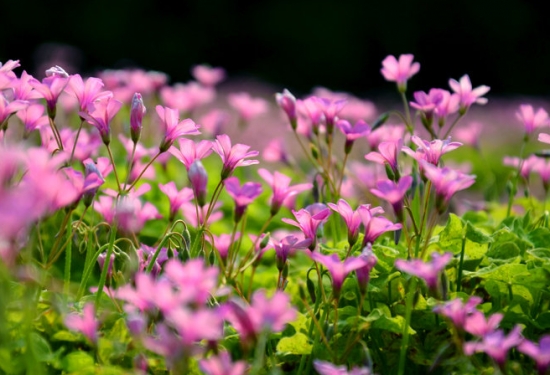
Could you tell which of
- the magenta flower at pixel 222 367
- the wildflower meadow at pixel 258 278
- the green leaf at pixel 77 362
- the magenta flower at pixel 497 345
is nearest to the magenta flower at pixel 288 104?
the wildflower meadow at pixel 258 278

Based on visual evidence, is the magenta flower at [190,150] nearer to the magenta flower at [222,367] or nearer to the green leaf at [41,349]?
the green leaf at [41,349]

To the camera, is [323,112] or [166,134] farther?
[323,112]

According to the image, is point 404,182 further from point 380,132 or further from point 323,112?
point 380,132

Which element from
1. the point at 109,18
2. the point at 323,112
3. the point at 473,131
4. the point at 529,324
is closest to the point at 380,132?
the point at 323,112

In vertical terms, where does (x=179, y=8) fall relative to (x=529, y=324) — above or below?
below

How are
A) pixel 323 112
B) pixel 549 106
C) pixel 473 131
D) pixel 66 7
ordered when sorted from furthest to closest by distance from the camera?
pixel 66 7 < pixel 549 106 < pixel 473 131 < pixel 323 112

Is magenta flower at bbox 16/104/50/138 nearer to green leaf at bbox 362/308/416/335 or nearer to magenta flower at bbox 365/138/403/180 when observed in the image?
magenta flower at bbox 365/138/403/180

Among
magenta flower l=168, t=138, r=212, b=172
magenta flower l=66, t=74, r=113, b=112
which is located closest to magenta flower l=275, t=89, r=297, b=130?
magenta flower l=168, t=138, r=212, b=172
